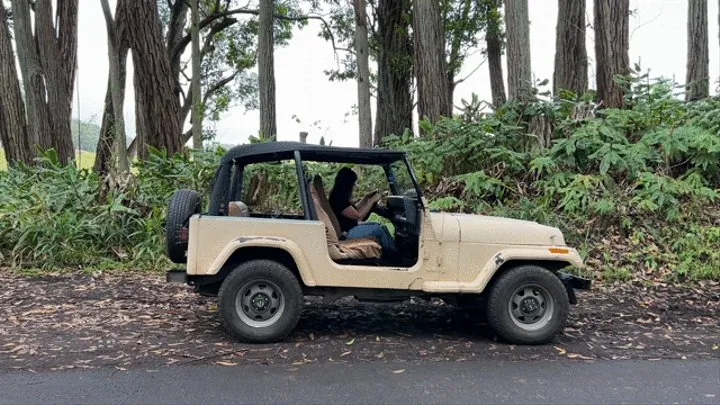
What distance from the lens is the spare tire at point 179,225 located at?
17.5 feet

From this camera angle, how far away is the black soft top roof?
525 centimetres

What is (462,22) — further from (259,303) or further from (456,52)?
(259,303)

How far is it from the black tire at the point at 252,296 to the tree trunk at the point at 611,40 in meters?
8.23

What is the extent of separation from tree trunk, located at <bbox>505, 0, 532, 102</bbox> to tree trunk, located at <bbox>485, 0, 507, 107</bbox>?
10.3 metres

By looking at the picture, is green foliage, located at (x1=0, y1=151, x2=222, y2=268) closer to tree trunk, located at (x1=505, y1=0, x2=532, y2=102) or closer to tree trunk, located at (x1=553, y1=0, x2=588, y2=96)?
tree trunk, located at (x1=505, y1=0, x2=532, y2=102)

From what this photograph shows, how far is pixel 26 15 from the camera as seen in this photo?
14.0 m

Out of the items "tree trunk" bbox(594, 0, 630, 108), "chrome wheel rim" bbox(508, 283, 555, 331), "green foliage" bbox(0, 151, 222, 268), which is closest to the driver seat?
"chrome wheel rim" bbox(508, 283, 555, 331)

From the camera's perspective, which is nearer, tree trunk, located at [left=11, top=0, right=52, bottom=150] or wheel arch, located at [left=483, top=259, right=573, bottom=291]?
wheel arch, located at [left=483, top=259, right=573, bottom=291]

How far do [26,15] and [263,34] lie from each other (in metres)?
5.39

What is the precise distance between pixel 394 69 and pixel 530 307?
1405 centimetres

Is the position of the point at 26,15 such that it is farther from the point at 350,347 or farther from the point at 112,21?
the point at 350,347

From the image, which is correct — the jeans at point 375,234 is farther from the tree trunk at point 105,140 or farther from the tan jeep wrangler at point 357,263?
the tree trunk at point 105,140

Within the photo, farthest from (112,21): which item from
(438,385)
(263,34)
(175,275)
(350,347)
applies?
(438,385)

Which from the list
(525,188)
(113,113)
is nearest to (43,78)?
(113,113)
